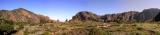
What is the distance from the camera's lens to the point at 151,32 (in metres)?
39.1

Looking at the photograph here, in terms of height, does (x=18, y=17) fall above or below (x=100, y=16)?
above

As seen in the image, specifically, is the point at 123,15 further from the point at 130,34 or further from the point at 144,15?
the point at 130,34

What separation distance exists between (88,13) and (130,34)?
4404 inches

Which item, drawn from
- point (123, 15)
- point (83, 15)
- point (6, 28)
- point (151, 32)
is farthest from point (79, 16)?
point (151, 32)

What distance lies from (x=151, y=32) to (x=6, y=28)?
23.4 m

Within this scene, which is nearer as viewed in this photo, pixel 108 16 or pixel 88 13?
pixel 88 13

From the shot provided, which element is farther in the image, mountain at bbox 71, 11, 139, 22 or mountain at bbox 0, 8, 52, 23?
mountain at bbox 71, 11, 139, 22

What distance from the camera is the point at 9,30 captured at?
46.6 meters

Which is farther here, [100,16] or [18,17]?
[100,16]

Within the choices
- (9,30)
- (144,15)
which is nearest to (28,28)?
(9,30)

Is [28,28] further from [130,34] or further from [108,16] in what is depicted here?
[108,16]

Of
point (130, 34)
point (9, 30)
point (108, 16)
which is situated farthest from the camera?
point (108, 16)

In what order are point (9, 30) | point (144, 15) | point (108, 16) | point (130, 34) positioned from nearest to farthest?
point (130, 34) → point (9, 30) → point (144, 15) → point (108, 16)

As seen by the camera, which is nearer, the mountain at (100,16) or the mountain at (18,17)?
the mountain at (18,17)
